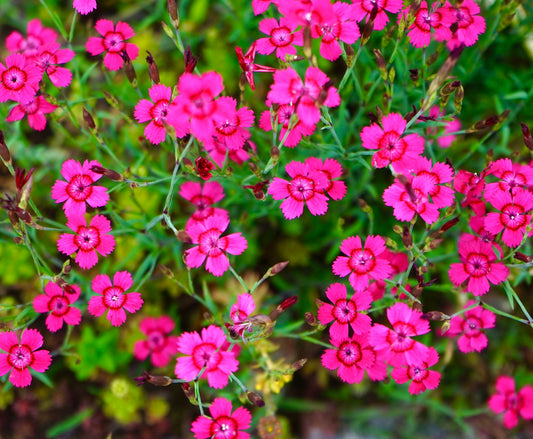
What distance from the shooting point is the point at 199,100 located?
62.5 inches

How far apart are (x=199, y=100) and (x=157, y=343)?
5.15 feet

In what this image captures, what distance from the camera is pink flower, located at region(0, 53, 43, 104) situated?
6.23 ft

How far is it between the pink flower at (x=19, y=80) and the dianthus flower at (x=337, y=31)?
113cm

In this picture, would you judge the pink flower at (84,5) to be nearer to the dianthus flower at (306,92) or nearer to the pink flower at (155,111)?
the pink flower at (155,111)

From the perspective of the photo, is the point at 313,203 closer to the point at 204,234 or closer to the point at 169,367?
the point at 204,234

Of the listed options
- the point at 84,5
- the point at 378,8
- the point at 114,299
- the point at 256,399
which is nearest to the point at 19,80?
the point at 84,5

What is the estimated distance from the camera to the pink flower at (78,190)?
1886mm

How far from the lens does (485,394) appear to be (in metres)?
3.44

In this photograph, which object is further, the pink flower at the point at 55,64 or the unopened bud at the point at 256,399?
the pink flower at the point at 55,64

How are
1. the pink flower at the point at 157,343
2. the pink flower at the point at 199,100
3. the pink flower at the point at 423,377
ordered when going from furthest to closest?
the pink flower at the point at 157,343, the pink flower at the point at 423,377, the pink flower at the point at 199,100

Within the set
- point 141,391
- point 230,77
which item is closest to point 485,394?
point 141,391

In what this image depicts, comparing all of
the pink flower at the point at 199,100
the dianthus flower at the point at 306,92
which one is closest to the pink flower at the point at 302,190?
the dianthus flower at the point at 306,92

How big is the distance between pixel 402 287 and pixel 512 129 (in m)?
1.73

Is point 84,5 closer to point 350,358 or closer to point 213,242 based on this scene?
point 213,242
